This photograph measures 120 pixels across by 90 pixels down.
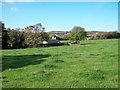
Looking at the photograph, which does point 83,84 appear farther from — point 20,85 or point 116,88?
point 20,85

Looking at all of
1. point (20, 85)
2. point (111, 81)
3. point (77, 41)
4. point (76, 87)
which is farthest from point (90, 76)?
point (77, 41)

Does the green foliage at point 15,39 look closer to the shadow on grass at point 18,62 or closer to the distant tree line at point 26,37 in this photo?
the distant tree line at point 26,37

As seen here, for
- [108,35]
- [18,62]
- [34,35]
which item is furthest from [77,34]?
[18,62]

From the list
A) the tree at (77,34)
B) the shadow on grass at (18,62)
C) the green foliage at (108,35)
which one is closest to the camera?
the shadow on grass at (18,62)

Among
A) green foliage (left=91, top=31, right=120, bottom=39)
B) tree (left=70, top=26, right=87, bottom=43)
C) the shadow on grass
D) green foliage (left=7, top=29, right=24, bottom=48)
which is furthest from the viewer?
green foliage (left=91, top=31, right=120, bottom=39)

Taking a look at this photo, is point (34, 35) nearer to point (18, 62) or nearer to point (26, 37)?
point (26, 37)

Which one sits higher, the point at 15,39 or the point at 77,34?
the point at 77,34

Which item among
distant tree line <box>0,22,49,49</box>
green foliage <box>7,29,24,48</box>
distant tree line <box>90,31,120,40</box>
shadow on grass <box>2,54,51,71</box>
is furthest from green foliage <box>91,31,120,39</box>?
shadow on grass <box>2,54,51,71</box>

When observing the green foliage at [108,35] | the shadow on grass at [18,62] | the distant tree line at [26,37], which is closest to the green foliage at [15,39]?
the distant tree line at [26,37]

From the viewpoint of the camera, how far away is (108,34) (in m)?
122

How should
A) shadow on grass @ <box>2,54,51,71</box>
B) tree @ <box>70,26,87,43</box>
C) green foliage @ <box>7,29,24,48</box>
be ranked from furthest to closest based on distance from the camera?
tree @ <box>70,26,87,43</box> → green foliage @ <box>7,29,24,48</box> → shadow on grass @ <box>2,54,51,71</box>

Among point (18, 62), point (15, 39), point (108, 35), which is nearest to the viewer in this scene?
point (18, 62)

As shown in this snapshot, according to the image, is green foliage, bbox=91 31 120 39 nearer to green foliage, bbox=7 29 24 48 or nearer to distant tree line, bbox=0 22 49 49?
distant tree line, bbox=0 22 49 49

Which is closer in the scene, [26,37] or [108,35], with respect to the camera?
[26,37]
